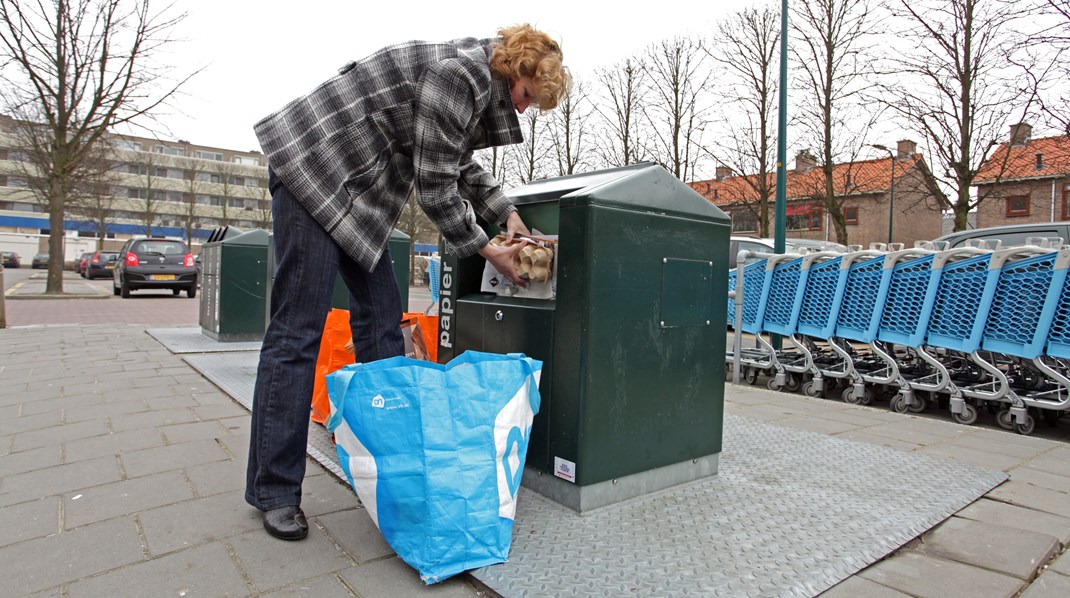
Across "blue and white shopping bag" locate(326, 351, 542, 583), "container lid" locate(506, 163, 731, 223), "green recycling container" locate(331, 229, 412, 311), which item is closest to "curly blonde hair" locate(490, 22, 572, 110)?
"container lid" locate(506, 163, 731, 223)

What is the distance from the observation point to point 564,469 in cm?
223

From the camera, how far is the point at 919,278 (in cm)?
456

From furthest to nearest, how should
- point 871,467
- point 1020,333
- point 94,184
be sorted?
1. point 94,184
2. point 1020,333
3. point 871,467

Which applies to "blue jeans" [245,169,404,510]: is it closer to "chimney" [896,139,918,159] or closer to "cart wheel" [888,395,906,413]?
"cart wheel" [888,395,906,413]

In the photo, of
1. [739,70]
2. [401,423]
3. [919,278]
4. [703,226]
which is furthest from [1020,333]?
[739,70]

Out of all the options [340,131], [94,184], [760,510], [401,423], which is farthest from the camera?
[94,184]

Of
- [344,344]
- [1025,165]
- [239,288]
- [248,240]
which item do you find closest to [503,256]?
[344,344]

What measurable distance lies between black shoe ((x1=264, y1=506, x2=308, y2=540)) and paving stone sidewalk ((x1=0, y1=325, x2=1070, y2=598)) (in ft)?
0.10

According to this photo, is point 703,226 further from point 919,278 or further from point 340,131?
point 919,278

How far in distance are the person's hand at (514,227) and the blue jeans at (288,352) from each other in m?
0.65

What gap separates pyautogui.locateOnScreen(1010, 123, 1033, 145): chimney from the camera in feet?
39.2

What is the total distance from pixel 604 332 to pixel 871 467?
1663 millimetres

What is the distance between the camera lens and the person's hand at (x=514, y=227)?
2.45 metres

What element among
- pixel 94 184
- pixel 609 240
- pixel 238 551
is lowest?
pixel 238 551
